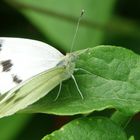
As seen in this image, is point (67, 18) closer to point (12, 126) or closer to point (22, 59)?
point (12, 126)

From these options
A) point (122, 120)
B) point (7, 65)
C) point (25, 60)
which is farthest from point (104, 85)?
point (7, 65)

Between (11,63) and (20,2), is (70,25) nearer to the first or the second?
(20,2)

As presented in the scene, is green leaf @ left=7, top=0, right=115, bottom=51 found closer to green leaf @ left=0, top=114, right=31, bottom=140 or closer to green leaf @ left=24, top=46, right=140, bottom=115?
green leaf @ left=0, top=114, right=31, bottom=140

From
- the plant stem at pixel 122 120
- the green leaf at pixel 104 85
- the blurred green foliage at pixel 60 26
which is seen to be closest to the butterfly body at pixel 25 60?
the green leaf at pixel 104 85

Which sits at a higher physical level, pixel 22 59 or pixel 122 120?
pixel 22 59

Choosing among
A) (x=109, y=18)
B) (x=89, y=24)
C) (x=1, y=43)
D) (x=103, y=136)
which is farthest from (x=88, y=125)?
(x=109, y=18)

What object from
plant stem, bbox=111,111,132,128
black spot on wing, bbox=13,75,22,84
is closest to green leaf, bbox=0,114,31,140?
black spot on wing, bbox=13,75,22,84
